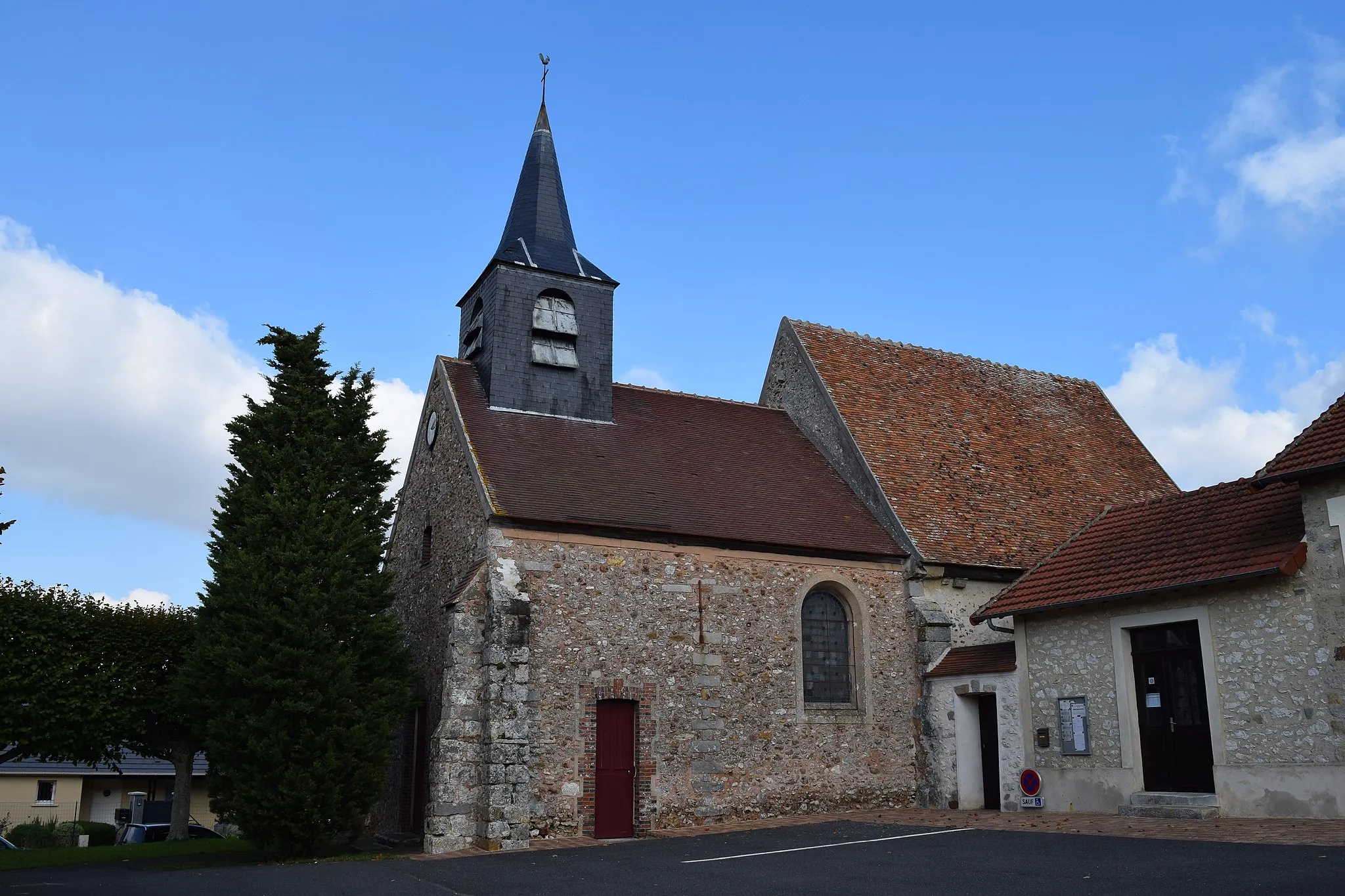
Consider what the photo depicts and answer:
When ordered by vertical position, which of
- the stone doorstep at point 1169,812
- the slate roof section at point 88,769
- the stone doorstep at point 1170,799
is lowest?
the slate roof section at point 88,769

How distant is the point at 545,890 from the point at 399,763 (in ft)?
28.4

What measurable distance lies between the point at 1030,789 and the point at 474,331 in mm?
11712

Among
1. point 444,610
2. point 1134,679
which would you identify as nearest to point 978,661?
point 1134,679

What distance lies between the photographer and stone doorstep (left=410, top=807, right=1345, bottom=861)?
10203mm

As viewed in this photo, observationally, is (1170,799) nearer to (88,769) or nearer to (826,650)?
(826,650)

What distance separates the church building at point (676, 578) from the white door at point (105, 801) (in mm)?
19360

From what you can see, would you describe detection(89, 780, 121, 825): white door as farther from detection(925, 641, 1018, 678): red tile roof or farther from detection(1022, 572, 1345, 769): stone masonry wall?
detection(1022, 572, 1345, 769): stone masonry wall

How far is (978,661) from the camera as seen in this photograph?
15875mm

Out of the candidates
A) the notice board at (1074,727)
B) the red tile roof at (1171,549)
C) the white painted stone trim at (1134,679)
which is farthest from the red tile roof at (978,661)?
the white painted stone trim at (1134,679)

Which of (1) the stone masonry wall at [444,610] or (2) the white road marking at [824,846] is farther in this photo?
(1) the stone masonry wall at [444,610]

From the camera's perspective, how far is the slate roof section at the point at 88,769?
29.5 meters

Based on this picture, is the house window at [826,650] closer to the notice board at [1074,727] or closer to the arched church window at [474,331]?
the notice board at [1074,727]

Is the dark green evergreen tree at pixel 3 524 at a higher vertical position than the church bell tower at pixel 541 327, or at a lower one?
lower

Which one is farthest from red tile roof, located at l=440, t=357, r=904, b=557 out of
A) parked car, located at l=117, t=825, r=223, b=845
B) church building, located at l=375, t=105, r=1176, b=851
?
parked car, located at l=117, t=825, r=223, b=845
